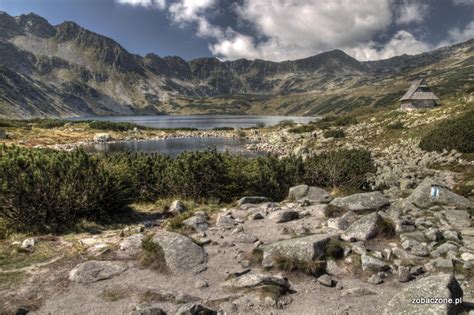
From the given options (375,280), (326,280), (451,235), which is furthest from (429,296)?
(451,235)

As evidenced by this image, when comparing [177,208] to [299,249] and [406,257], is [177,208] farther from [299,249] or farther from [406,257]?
[406,257]

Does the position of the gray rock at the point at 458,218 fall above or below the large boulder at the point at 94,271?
above

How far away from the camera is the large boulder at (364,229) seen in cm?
1248

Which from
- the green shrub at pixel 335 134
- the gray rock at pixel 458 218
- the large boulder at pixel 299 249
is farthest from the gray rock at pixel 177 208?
the green shrub at pixel 335 134

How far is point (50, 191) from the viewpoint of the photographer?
15.1m

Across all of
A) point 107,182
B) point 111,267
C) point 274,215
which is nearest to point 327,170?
point 274,215

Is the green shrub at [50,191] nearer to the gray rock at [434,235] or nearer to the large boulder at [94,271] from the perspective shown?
the large boulder at [94,271]

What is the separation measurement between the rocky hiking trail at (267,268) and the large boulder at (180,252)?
0.03 metres

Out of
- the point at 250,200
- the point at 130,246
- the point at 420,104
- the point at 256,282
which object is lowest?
the point at 250,200

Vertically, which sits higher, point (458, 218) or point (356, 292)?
point (458, 218)

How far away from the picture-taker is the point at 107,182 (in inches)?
660

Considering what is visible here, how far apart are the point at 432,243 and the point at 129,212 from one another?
14.1 metres

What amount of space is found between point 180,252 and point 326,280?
4.73m

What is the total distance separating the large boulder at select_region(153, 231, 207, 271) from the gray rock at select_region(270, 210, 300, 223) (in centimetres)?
457
